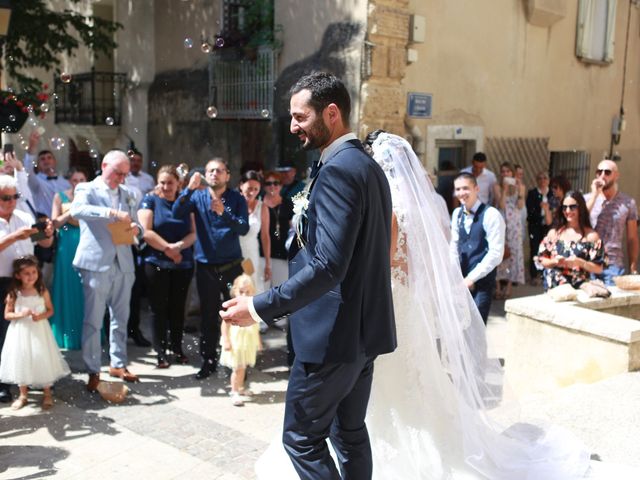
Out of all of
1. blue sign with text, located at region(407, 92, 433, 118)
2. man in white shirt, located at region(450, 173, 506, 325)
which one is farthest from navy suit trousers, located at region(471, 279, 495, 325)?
blue sign with text, located at region(407, 92, 433, 118)

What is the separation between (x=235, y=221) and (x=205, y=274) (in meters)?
0.57

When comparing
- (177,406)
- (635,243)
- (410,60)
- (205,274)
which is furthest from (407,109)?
(177,406)

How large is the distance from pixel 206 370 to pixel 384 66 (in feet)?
16.6

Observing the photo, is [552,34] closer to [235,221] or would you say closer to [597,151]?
[597,151]

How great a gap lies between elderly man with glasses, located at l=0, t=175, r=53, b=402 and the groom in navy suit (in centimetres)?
318

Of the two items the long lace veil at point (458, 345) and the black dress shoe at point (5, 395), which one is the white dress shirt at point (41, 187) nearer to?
the black dress shoe at point (5, 395)

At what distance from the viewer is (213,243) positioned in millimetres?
6391

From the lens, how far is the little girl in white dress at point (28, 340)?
5.42 metres

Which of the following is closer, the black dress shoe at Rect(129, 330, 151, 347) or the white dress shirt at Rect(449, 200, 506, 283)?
the white dress shirt at Rect(449, 200, 506, 283)

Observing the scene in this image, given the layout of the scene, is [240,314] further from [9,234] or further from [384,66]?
[384,66]

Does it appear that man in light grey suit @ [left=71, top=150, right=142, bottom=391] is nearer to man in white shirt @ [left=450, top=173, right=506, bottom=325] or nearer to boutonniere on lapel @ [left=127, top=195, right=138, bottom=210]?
boutonniere on lapel @ [left=127, top=195, right=138, bottom=210]

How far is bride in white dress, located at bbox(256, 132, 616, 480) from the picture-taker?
386cm

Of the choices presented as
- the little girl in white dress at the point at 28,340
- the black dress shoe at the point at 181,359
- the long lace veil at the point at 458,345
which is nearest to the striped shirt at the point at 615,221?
the long lace veil at the point at 458,345

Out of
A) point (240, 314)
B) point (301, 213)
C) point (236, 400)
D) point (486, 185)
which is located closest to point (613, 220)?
point (486, 185)
